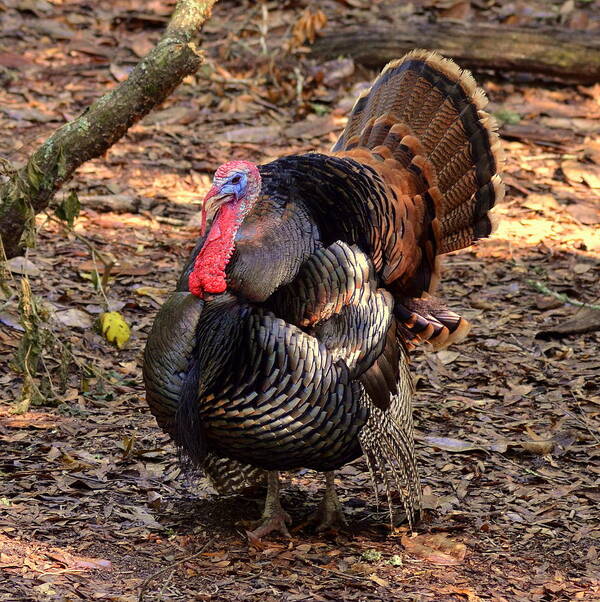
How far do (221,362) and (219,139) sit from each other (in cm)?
532

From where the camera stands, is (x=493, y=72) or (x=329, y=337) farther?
(x=493, y=72)

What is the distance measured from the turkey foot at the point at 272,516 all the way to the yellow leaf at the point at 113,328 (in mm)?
1694

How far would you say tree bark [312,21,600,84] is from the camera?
31.3 ft

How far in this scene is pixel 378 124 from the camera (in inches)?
206

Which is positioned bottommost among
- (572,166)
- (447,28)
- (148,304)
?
(148,304)

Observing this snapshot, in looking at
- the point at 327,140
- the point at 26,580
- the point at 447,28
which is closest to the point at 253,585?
the point at 26,580

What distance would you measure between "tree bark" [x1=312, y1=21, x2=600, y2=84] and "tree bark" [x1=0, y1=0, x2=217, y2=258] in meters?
4.58

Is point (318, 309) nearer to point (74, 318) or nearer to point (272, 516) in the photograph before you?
point (272, 516)

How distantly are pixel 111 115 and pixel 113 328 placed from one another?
128 centimetres

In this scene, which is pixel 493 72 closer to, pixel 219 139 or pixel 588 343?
pixel 219 139

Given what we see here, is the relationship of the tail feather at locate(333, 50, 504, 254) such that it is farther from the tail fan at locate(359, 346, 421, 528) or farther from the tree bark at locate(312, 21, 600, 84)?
the tree bark at locate(312, 21, 600, 84)

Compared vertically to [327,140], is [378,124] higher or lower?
higher

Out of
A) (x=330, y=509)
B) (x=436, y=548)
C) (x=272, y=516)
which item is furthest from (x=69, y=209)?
(x=436, y=548)

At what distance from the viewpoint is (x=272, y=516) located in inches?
182
